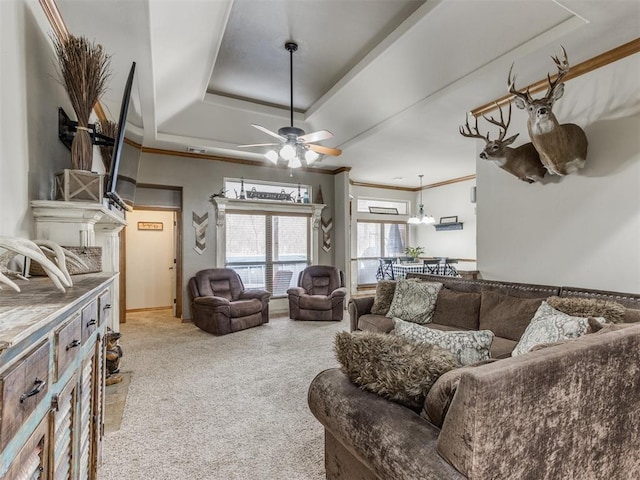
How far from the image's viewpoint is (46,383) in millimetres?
864

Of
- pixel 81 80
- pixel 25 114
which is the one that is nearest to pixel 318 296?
pixel 81 80

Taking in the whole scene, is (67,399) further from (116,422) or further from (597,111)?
(597,111)

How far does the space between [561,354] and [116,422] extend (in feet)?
9.08

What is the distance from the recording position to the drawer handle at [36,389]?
702mm

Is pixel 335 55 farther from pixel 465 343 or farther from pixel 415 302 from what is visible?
pixel 465 343

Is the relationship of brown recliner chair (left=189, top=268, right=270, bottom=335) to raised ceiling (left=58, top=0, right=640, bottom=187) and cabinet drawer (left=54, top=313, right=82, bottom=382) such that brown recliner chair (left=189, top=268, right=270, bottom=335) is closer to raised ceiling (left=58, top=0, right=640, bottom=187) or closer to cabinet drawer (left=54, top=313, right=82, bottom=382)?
raised ceiling (left=58, top=0, right=640, bottom=187)

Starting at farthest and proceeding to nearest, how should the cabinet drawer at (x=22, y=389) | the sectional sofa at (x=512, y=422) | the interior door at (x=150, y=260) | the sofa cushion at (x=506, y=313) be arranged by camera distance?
the interior door at (x=150, y=260)
the sofa cushion at (x=506, y=313)
the sectional sofa at (x=512, y=422)
the cabinet drawer at (x=22, y=389)

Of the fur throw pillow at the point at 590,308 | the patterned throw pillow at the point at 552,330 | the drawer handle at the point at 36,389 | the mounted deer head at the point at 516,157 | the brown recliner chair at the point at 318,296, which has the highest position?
the mounted deer head at the point at 516,157

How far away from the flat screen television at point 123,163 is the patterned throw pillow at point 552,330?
9.37 feet

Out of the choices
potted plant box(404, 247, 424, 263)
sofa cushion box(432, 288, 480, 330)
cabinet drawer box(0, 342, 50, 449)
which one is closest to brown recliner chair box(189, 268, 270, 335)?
sofa cushion box(432, 288, 480, 330)

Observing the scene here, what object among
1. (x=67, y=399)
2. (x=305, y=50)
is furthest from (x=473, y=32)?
(x=67, y=399)

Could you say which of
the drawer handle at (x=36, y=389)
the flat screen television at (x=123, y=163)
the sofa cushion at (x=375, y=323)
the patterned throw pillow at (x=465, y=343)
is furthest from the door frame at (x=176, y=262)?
the drawer handle at (x=36, y=389)

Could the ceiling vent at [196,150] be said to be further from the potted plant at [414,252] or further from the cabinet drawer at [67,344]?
the potted plant at [414,252]

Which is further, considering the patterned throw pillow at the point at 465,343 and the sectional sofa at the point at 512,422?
the patterned throw pillow at the point at 465,343
